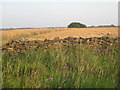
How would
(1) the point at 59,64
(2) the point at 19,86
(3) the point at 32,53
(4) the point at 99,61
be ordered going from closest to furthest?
(2) the point at 19,86 < (1) the point at 59,64 < (4) the point at 99,61 < (3) the point at 32,53

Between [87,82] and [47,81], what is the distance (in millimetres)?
679

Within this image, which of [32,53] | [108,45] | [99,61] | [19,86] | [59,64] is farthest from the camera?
[108,45]

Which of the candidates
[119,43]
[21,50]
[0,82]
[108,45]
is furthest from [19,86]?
[119,43]

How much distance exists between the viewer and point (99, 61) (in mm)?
4094

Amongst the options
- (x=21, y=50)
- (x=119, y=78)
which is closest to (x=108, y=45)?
(x=119, y=78)

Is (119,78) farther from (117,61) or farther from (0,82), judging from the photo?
(0,82)

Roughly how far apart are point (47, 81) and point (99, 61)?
5.58 ft

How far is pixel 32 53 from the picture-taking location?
15.3 feet

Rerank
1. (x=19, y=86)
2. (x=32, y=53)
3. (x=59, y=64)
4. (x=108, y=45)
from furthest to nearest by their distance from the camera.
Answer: (x=108, y=45), (x=32, y=53), (x=59, y=64), (x=19, y=86)

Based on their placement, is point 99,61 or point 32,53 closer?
point 99,61

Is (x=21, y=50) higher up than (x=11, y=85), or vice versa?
(x=21, y=50)

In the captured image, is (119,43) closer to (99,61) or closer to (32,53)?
(99,61)

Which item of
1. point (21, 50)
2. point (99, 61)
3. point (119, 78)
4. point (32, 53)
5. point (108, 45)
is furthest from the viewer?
point (108, 45)

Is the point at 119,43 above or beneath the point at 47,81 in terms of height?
above
